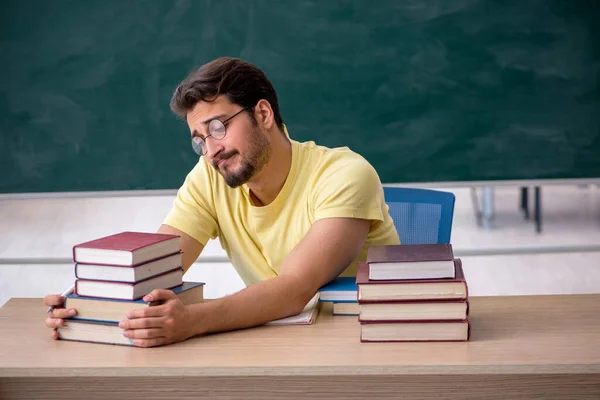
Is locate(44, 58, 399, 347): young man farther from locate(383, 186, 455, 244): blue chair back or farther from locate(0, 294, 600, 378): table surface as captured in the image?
locate(383, 186, 455, 244): blue chair back

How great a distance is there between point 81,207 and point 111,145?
0.66 metres

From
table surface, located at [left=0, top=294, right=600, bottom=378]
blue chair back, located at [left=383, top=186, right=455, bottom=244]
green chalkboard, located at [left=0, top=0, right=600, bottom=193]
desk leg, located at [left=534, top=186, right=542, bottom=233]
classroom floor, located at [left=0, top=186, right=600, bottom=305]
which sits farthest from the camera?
desk leg, located at [left=534, top=186, right=542, bottom=233]

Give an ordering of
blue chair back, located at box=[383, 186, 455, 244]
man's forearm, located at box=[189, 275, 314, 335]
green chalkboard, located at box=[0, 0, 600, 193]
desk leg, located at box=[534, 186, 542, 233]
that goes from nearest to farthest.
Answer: man's forearm, located at box=[189, 275, 314, 335] → blue chair back, located at box=[383, 186, 455, 244] → green chalkboard, located at box=[0, 0, 600, 193] → desk leg, located at box=[534, 186, 542, 233]

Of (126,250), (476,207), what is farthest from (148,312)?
(476,207)

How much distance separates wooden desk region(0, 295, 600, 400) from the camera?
1.49m

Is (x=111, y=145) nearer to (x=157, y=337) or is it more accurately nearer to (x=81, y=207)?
(x=81, y=207)

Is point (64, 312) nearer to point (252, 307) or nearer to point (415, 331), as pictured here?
point (252, 307)

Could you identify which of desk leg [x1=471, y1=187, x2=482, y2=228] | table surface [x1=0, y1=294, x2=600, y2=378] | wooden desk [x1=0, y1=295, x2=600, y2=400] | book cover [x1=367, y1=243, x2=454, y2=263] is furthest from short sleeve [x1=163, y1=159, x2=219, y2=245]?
desk leg [x1=471, y1=187, x2=482, y2=228]

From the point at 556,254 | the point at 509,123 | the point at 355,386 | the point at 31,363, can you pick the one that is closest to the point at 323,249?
the point at 355,386

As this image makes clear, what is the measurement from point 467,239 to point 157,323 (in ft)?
10.2

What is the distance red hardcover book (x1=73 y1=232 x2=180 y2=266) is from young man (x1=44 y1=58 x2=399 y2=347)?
0.09 metres

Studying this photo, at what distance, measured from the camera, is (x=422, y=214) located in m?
2.50

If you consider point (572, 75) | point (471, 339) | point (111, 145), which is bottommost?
point (471, 339)

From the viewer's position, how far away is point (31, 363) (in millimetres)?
1560
